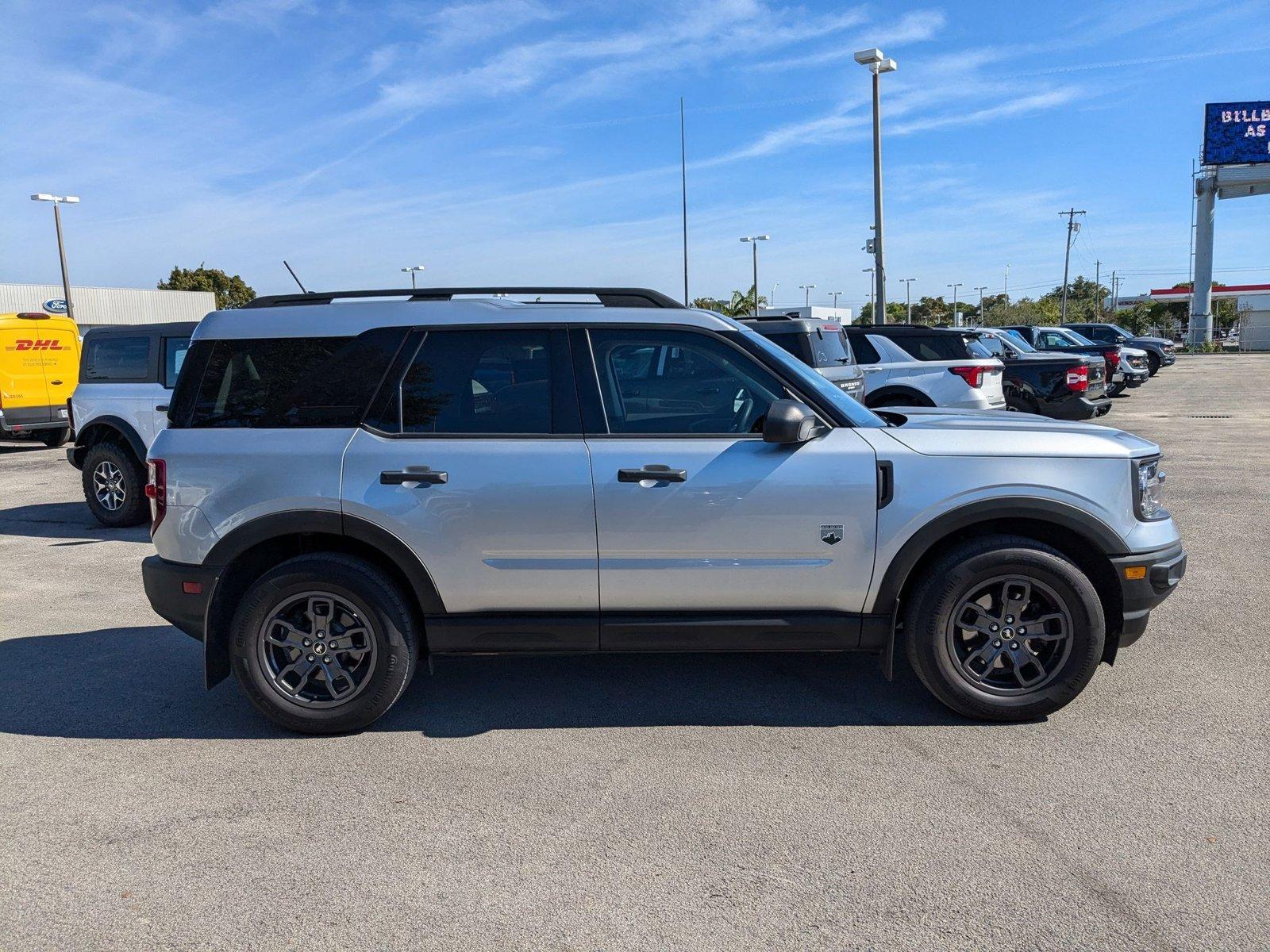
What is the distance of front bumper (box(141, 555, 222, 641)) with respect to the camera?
445 cm

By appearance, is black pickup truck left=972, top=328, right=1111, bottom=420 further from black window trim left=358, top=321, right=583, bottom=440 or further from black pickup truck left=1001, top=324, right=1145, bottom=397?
black window trim left=358, top=321, right=583, bottom=440

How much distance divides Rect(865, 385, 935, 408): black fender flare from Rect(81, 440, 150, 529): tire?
806cm

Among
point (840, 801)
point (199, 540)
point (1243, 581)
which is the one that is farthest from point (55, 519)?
point (1243, 581)

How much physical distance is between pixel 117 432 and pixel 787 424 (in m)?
8.31

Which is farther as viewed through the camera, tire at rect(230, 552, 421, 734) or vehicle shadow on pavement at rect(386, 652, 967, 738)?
Result: vehicle shadow on pavement at rect(386, 652, 967, 738)

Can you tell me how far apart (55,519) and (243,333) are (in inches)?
289

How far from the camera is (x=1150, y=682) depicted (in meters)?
4.91

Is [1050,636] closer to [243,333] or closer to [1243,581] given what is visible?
[1243,581]

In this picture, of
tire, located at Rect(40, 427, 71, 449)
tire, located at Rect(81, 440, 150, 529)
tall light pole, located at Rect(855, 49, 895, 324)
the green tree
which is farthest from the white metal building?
tire, located at Rect(81, 440, 150, 529)

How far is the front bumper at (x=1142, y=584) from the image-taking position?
14.2ft

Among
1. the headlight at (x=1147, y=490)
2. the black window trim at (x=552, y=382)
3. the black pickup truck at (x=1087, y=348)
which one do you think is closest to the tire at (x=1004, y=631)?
the headlight at (x=1147, y=490)

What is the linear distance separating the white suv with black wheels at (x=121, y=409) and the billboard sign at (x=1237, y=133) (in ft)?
220

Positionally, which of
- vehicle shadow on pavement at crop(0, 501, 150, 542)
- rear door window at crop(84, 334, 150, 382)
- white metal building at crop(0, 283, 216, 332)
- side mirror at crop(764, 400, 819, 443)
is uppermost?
white metal building at crop(0, 283, 216, 332)

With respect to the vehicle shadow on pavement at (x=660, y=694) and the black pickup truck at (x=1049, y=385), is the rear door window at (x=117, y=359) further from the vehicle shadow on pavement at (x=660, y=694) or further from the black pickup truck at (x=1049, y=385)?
the black pickup truck at (x=1049, y=385)
